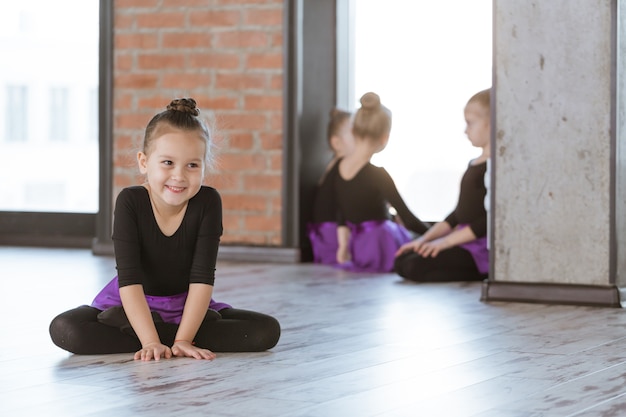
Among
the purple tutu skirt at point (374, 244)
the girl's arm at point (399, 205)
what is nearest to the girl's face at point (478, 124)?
the girl's arm at point (399, 205)

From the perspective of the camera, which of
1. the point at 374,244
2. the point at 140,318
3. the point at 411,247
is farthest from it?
the point at 374,244

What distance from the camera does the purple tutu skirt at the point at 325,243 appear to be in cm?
474

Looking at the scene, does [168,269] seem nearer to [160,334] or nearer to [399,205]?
[160,334]

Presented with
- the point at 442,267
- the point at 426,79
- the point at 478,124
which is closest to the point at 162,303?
the point at 442,267

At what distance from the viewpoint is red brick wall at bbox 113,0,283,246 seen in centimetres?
480

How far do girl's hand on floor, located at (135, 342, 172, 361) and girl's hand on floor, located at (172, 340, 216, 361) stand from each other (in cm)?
2

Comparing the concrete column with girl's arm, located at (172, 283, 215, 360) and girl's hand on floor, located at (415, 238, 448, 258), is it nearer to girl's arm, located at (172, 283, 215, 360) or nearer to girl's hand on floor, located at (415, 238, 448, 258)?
girl's hand on floor, located at (415, 238, 448, 258)

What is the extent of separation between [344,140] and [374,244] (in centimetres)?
57

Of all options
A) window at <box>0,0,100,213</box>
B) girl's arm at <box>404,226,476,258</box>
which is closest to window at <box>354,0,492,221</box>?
girl's arm at <box>404,226,476,258</box>

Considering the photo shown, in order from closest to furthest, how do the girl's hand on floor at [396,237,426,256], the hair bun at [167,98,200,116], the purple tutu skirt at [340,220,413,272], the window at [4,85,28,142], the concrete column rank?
the hair bun at [167,98,200,116]
the concrete column
the girl's hand on floor at [396,237,426,256]
the purple tutu skirt at [340,220,413,272]
the window at [4,85,28,142]

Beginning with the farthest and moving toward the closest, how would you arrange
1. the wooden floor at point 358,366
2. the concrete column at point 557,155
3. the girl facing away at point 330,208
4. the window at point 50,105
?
the window at point 50,105 → the girl facing away at point 330,208 → the concrete column at point 557,155 → the wooden floor at point 358,366

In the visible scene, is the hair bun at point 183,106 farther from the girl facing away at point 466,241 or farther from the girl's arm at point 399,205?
the girl's arm at point 399,205

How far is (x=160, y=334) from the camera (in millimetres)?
2447

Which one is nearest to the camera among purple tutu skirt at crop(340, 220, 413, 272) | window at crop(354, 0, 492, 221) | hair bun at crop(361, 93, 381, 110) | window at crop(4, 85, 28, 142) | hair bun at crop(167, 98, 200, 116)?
hair bun at crop(167, 98, 200, 116)
